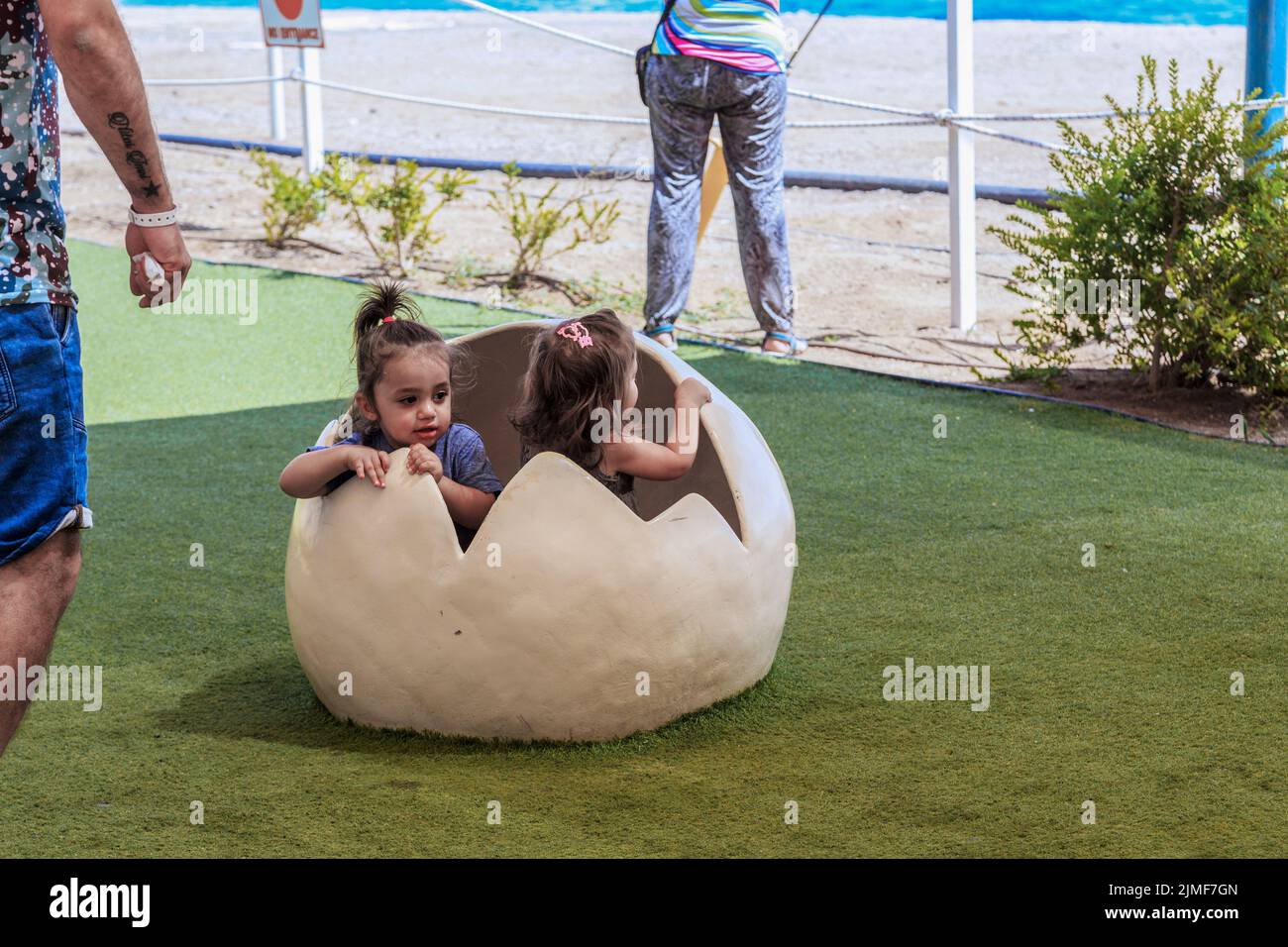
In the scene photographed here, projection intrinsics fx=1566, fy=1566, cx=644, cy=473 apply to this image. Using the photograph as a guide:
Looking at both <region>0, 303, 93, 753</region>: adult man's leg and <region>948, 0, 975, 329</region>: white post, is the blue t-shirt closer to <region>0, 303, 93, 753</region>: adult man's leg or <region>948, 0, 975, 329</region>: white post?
<region>0, 303, 93, 753</region>: adult man's leg

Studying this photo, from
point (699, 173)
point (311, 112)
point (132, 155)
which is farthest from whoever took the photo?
point (311, 112)

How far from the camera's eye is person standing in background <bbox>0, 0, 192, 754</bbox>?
245 centimetres

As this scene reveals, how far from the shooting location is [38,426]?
248cm

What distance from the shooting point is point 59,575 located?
8.58ft

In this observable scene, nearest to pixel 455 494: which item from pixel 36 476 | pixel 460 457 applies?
pixel 460 457

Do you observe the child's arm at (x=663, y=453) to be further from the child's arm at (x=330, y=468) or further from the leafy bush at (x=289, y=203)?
the leafy bush at (x=289, y=203)

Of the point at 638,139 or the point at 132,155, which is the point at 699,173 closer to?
the point at 132,155

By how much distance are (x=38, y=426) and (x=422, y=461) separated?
87cm

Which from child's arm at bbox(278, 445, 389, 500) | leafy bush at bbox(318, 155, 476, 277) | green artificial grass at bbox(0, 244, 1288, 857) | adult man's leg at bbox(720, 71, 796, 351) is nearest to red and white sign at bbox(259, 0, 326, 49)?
leafy bush at bbox(318, 155, 476, 277)

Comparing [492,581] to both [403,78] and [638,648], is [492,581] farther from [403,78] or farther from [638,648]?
[403,78]

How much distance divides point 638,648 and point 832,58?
76.0 feet

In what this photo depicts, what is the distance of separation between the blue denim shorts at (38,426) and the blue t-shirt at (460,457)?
82 centimetres

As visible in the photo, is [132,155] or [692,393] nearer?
[132,155]

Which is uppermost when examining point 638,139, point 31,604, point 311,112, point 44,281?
point 638,139
